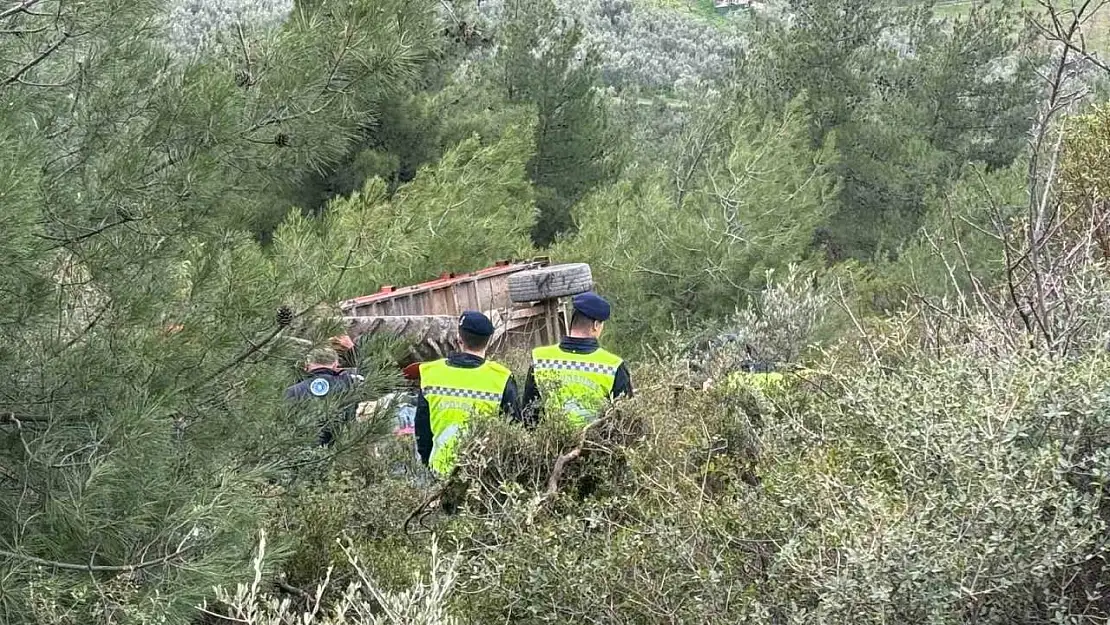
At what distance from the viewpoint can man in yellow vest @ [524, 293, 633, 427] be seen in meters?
4.71

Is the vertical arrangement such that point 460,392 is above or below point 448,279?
above

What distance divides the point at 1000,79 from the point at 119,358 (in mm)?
21811

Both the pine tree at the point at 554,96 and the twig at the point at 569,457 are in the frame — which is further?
the pine tree at the point at 554,96

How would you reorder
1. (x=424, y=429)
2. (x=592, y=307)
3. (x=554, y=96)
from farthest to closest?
(x=554, y=96) < (x=592, y=307) < (x=424, y=429)

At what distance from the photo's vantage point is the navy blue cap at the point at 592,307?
544cm

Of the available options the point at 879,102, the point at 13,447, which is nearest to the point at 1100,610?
the point at 13,447

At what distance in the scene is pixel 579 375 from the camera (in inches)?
204

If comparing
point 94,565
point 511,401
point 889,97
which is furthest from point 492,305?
point 889,97

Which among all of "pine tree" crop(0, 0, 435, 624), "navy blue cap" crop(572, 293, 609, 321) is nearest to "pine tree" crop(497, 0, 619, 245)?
"navy blue cap" crop(572, 293, 609, 321)

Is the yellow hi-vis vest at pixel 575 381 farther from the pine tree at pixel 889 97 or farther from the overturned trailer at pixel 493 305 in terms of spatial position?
the pine tree at pixel 889 97

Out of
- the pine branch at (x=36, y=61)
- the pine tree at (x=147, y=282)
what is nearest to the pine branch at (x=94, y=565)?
the pine tree at (x=147, y=282)

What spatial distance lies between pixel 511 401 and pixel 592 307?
2.52 feet

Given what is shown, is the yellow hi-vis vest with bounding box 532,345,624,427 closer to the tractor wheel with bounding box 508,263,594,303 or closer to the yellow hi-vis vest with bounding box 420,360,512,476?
the yellow hi-vis vest with bounding box 420,360,512,476

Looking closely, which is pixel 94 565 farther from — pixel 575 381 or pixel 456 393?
pixel 575 381
